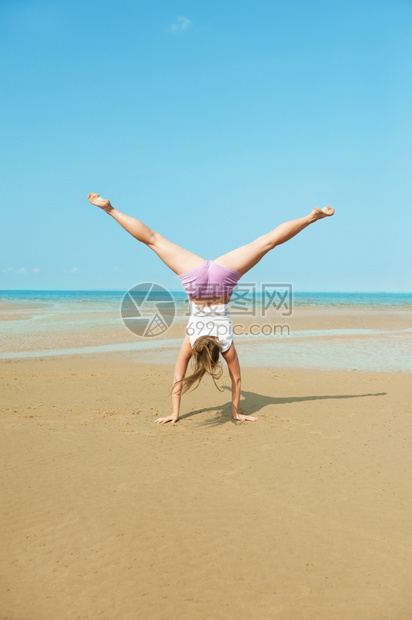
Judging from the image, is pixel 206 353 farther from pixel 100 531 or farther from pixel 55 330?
pixel 55 330

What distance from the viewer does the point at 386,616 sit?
3.03m

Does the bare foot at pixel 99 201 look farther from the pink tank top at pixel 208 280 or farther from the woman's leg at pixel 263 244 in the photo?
the woman's leg at pixel 263 244

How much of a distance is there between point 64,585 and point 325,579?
5.65 feet

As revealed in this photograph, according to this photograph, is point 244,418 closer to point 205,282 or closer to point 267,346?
point 205,282

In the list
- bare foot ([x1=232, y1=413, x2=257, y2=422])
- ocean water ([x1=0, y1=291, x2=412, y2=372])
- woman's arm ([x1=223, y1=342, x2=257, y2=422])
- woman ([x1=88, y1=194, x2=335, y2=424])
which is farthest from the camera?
ocean water ([x1=0, y1=291, x2=412, y2=372])

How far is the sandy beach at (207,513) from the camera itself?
3.22 metres

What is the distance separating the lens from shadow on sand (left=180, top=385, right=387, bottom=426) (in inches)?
301

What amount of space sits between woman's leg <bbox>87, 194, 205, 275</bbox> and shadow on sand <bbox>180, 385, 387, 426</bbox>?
2.30 meters

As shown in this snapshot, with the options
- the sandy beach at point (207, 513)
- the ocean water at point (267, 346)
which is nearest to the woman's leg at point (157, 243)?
the sandy beach at point (207, 513)

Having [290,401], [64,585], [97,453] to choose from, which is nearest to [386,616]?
[64,585]

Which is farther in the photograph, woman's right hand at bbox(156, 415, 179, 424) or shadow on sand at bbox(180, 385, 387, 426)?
shadow on sand at bbox(180, 385, 387, 426)

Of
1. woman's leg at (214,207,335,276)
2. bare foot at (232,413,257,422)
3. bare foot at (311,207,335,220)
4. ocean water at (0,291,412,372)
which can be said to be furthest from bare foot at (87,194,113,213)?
ocean water at (0,291,412,372)

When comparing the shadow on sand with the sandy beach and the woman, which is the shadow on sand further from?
the woman

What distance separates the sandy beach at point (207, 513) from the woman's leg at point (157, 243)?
226 centimetres
